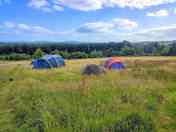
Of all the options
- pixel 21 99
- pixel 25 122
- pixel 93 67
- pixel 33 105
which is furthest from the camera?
pixel 93 67

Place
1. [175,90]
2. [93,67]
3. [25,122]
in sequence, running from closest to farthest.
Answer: [25,122] < [175,90] < [93,67]

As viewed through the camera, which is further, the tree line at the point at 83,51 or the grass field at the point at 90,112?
the tree line at the point at 83,51

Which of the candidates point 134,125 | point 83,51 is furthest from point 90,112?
point 83,51

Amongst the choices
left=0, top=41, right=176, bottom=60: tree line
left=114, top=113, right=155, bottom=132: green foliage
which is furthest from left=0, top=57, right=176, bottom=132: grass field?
left=0, top=41, right=176, bottom=60: tree line

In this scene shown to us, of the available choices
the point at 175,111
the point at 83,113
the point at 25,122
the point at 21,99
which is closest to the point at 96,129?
the point at 83,113

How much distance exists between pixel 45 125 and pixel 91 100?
1.90 m

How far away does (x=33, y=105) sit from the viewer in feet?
20.7

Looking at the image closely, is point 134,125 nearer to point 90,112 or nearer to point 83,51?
point 90,112

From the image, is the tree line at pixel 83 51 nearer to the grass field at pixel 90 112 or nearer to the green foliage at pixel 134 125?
the grass field at pixel 90 112

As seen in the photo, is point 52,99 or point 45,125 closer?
point 45,125

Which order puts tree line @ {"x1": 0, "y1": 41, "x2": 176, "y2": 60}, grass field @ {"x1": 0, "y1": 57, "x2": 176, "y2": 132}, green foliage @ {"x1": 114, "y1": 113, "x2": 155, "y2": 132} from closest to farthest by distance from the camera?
green foliage @ {"x1": 114, "y1": 113, "x2": 155, "y2": 132}, grass field @ {"x1": 0, "y1": 57, "x2": 176, "y2": 132}, tree line @ {"x1": 0, "y1": 41, "x2": 176, "y2": 60}

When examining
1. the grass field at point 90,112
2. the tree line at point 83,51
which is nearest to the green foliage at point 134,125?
the grass field at point 90,112

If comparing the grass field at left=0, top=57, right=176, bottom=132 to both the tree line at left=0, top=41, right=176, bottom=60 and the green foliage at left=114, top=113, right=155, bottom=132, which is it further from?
the tree line at left=0, top=41, right=176, bottom=60

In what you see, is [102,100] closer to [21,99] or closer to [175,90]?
[21,99]
